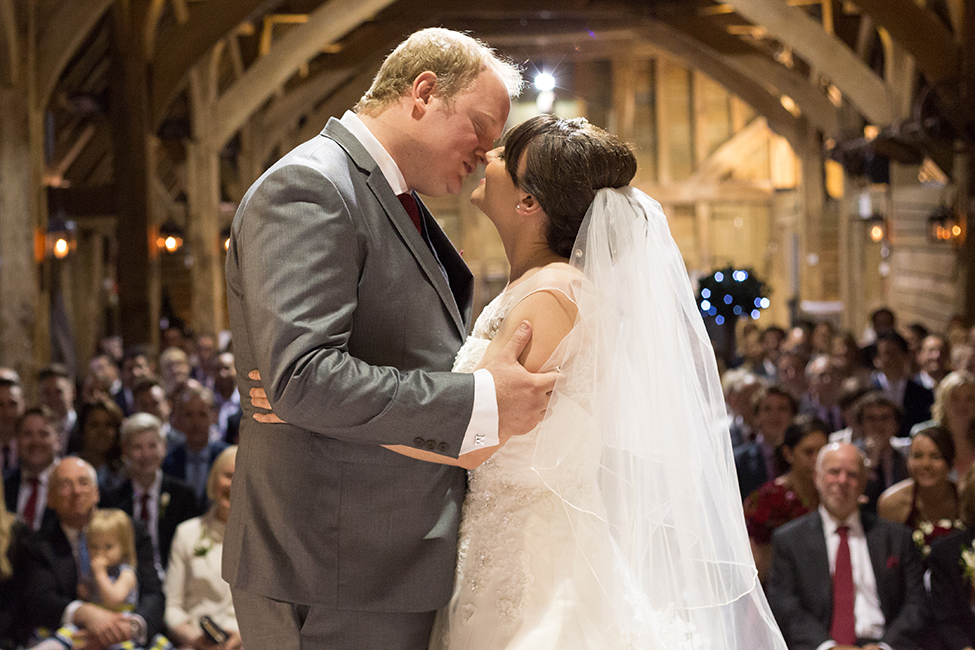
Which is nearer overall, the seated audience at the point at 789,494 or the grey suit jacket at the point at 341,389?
the grey suit jacket at the point at 341,389

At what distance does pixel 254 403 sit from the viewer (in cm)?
188

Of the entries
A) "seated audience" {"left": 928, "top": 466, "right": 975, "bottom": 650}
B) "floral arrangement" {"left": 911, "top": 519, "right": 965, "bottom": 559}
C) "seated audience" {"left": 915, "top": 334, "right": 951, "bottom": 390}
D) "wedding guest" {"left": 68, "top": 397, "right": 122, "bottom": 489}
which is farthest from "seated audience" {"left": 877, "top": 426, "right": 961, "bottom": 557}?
"wedding guest" {"left": 68, "top": 397, "right": 122, "bottom": 489}

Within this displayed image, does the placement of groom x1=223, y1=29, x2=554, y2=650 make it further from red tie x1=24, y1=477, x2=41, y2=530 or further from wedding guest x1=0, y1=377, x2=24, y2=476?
wedding guest x1=0, y1=377, x2=24, y2=476

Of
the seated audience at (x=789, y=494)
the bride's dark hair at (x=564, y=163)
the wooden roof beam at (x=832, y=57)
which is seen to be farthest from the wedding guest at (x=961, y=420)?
the wooden roof beam at (x=832, y=57)

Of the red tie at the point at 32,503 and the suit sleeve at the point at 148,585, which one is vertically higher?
the red tie at the point at 32,503

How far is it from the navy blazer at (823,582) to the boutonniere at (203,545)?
2054mm

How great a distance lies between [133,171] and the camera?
9.34 m

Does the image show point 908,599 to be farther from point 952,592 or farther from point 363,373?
point 363,373

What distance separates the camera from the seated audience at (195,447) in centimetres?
588

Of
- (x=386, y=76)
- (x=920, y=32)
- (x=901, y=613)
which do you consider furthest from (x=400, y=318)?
(x=920, y=32)

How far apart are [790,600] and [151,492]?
Answer: 2753 millimetres

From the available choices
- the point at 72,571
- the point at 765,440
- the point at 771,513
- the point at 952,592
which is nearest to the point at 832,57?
the point at 765,440

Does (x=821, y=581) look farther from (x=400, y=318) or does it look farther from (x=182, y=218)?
(x=182, y=218)

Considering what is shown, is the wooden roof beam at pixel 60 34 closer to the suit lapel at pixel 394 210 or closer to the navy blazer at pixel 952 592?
the navy blazer at pixel 952 592
